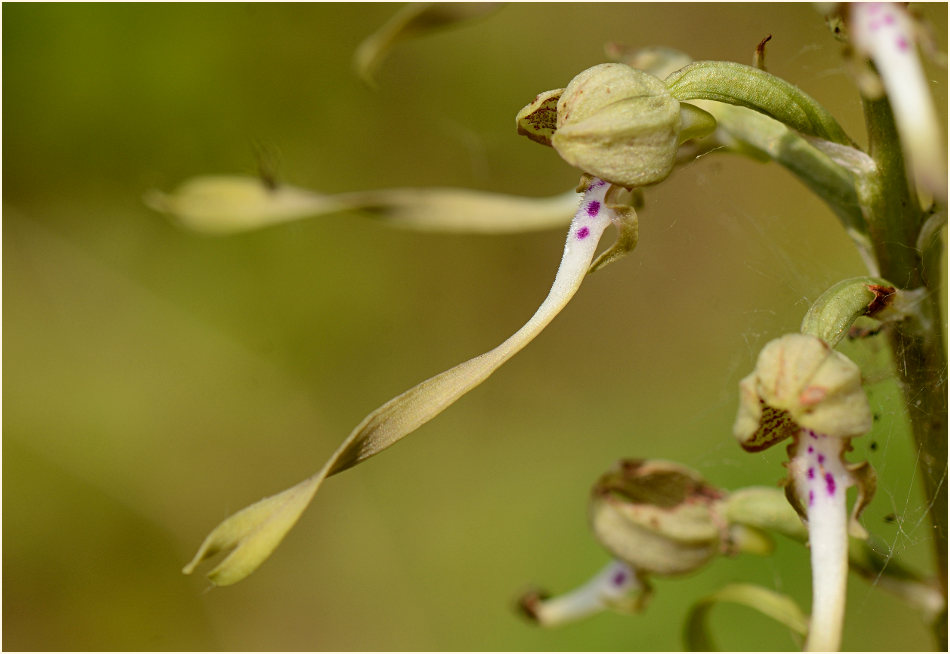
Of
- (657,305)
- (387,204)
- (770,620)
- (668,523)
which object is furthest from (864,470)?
(657,305)

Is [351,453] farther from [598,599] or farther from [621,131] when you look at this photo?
[598,599]

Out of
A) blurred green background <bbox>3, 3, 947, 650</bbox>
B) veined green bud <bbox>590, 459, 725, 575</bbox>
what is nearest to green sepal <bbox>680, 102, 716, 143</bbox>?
veined green bud <bbox>590, 459, 725, 575</bbox>

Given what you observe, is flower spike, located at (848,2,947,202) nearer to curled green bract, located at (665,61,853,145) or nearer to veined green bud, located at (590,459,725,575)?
curled green bract, located at (665,61,853,145)

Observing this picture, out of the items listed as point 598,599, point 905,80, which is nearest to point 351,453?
point 905,80

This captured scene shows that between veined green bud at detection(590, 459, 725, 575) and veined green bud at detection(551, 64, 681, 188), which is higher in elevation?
veined green bud at detection(551, 64, 681, 188)

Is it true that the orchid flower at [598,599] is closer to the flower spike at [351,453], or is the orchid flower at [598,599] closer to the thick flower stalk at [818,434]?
the thick flower stalk at [818,434]

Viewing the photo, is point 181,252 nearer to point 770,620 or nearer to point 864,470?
point 770,620
